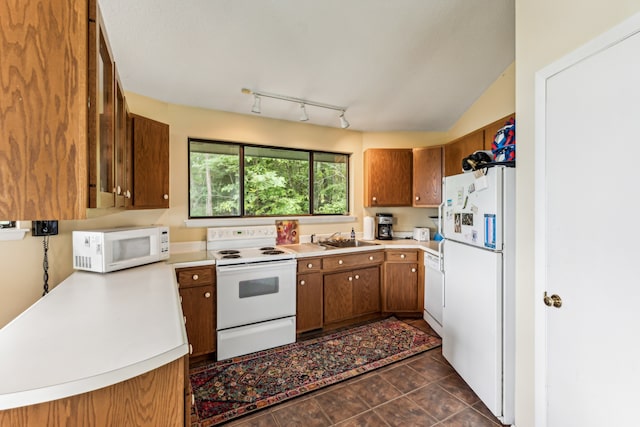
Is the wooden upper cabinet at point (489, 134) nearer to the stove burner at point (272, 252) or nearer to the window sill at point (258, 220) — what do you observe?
the window sill at point (258, 220)

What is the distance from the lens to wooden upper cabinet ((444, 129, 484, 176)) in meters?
2.88

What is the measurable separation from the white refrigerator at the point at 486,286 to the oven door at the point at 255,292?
4.87 feet

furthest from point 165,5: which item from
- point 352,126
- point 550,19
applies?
point 352,126

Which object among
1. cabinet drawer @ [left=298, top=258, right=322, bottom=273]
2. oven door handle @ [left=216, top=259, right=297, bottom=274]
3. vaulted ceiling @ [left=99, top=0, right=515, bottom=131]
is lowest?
cabinet drawer @ [left=298, top=258, right=322, bottom=273]

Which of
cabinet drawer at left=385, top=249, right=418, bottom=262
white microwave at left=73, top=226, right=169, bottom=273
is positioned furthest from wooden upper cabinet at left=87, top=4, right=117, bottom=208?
cabinet drawer at left=385, top=249, right=418, bottom=262

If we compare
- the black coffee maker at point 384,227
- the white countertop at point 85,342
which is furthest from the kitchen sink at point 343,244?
the white countertop at point 85,342

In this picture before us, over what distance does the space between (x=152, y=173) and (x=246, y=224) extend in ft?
3.64

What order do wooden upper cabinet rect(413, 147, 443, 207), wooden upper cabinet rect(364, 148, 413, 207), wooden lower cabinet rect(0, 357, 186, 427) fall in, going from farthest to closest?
wooden upper cabinet rect(364, 148, 413, 207), wooden upper cabinet rect(413, 147, 443, 207), wooden lower cabinet rect(0, 357, 186, 427)

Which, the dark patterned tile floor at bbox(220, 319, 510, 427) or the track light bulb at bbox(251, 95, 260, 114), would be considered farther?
the track light bulb at bbox(251, 95, 260, 114)

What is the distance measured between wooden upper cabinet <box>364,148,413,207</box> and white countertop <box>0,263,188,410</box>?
9.23 ft

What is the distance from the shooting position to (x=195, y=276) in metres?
2.38

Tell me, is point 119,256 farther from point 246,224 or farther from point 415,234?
point 415,234

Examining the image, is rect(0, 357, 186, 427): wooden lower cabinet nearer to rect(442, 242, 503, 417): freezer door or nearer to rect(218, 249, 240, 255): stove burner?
rect(442, 242, 503, 417): freezer door

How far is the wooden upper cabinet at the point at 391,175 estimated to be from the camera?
371 centimetres
